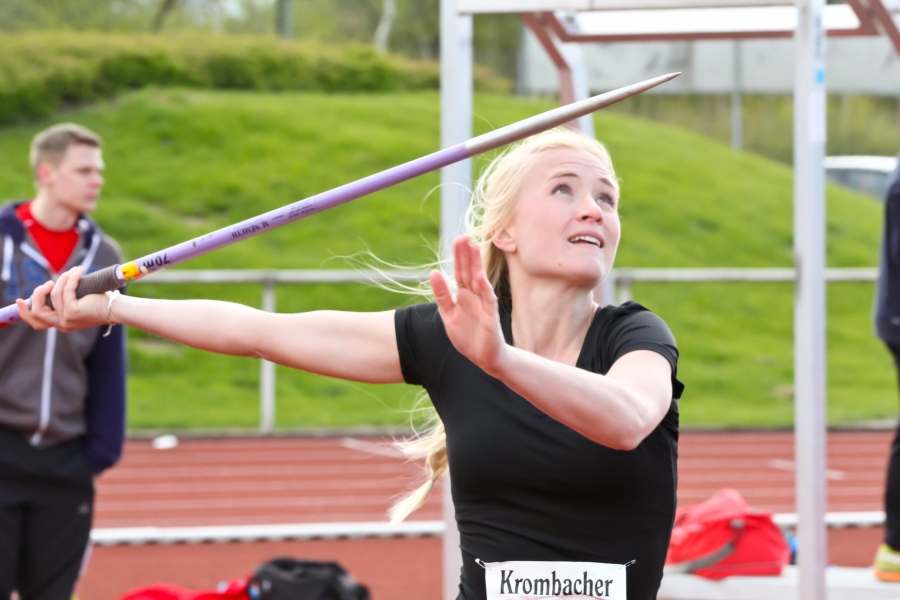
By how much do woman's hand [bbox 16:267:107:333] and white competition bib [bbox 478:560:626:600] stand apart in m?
1.02

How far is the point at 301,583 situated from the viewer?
14.5ft

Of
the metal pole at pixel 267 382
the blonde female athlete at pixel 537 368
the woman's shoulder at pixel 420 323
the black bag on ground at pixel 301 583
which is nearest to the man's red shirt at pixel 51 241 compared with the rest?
the black bag on ground at pixel 301 583

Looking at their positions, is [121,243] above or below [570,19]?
below

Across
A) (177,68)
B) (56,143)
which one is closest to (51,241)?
(56,143)

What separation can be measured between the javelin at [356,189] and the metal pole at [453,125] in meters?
1.25

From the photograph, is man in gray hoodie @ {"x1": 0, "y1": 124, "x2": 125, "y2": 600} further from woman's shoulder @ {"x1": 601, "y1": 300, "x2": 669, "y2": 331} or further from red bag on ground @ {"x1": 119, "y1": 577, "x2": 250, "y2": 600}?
woman's shoulder @ {"x1": 601, "y1": 300, "x2": 669, "y2": 331}

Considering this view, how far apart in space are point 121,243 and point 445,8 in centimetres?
1252

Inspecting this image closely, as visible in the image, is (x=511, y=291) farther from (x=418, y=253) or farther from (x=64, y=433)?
(x=418, y=253)

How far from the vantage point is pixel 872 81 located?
2203 centimetres

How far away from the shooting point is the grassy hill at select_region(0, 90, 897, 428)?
1209cm

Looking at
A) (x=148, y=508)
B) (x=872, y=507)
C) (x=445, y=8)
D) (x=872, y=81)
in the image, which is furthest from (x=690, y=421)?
(x=872, y=81)

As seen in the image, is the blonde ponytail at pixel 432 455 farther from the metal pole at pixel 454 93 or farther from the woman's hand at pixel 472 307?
the metal pole at pixel 454 93

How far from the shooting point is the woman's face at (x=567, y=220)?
2111mm

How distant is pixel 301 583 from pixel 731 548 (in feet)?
5.89
